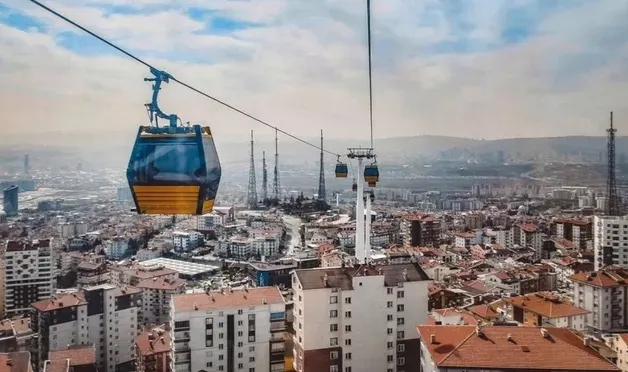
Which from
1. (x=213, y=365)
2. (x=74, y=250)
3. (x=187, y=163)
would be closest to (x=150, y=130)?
(x=187, y=163)

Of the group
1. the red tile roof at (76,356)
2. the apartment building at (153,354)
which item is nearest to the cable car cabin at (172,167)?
the apartment building at (153,354)

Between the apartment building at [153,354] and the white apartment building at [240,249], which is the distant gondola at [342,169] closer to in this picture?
the apartment building at [153,354]

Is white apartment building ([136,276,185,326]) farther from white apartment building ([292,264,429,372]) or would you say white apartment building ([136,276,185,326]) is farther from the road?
the road

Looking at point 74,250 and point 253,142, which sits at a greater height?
point 253,142

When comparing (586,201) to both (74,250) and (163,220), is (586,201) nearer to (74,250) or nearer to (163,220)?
(163,220)

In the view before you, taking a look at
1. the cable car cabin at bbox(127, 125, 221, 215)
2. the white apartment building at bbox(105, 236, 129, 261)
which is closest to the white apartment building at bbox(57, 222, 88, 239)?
the white apartment building at bbox(105, 236, 129, 261)

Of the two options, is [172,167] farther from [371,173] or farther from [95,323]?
[95,323]
